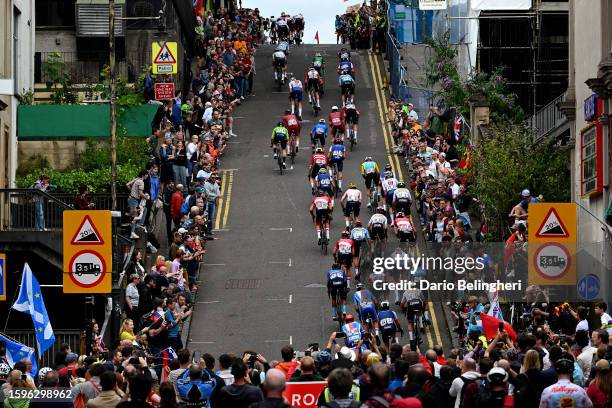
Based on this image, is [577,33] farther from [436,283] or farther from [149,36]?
[149,36]

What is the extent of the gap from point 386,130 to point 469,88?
3.97m

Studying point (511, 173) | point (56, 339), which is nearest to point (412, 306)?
point (56, 339)

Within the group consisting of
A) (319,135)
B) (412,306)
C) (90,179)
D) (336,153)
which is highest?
(319,135)

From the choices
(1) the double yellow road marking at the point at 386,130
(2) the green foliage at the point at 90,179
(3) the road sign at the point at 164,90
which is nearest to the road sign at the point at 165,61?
(3) the road sign at the point at 164,90

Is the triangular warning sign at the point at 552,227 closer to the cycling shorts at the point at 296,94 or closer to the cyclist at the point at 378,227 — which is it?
the cyclist at the point at 378,227

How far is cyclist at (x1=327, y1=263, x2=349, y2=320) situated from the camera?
3650cm

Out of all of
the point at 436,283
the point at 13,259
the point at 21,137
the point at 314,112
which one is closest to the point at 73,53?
the point at 314,112

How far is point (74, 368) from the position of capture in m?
24.6

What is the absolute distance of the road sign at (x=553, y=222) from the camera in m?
29.7

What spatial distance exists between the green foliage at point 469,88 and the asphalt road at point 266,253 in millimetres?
2292

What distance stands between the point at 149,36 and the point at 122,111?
34.5ft

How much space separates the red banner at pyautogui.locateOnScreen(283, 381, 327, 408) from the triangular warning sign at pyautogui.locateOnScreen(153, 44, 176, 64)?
28150 millimetres

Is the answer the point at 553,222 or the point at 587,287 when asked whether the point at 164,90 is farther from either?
the point at 587,287

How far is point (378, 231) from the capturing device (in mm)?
40156
